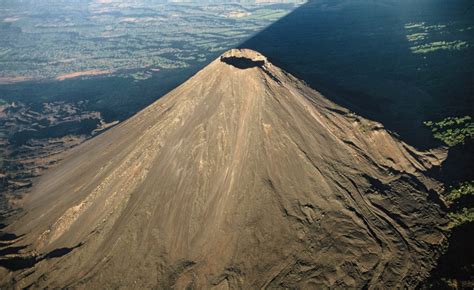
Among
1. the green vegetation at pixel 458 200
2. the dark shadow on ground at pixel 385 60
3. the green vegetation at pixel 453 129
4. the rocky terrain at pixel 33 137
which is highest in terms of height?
the dark shadow on ground at pixel 385 60

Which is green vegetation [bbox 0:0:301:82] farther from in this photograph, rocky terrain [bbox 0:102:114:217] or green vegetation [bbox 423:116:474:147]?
green vegetation [bbox 423:116:474:147]

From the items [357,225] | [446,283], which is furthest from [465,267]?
[357,225]

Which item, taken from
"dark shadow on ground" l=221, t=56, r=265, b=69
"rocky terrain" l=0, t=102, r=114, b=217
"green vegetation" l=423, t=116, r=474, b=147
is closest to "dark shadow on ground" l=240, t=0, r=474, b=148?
"green vegetation" l=423, t=116, r=474, b=147

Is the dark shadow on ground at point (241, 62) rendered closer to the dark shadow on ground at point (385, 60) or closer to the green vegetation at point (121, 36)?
the dark shadow on ground at point (385, 60)

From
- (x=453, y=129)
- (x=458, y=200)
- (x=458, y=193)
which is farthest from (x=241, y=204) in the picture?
(x=453, y=129)

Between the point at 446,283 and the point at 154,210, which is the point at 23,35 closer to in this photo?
the point at 154,210

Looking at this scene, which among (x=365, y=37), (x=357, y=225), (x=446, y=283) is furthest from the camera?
(x=365, y=37)

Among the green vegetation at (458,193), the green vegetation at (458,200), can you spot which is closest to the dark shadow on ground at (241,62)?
the green vegetation at (458,193)
